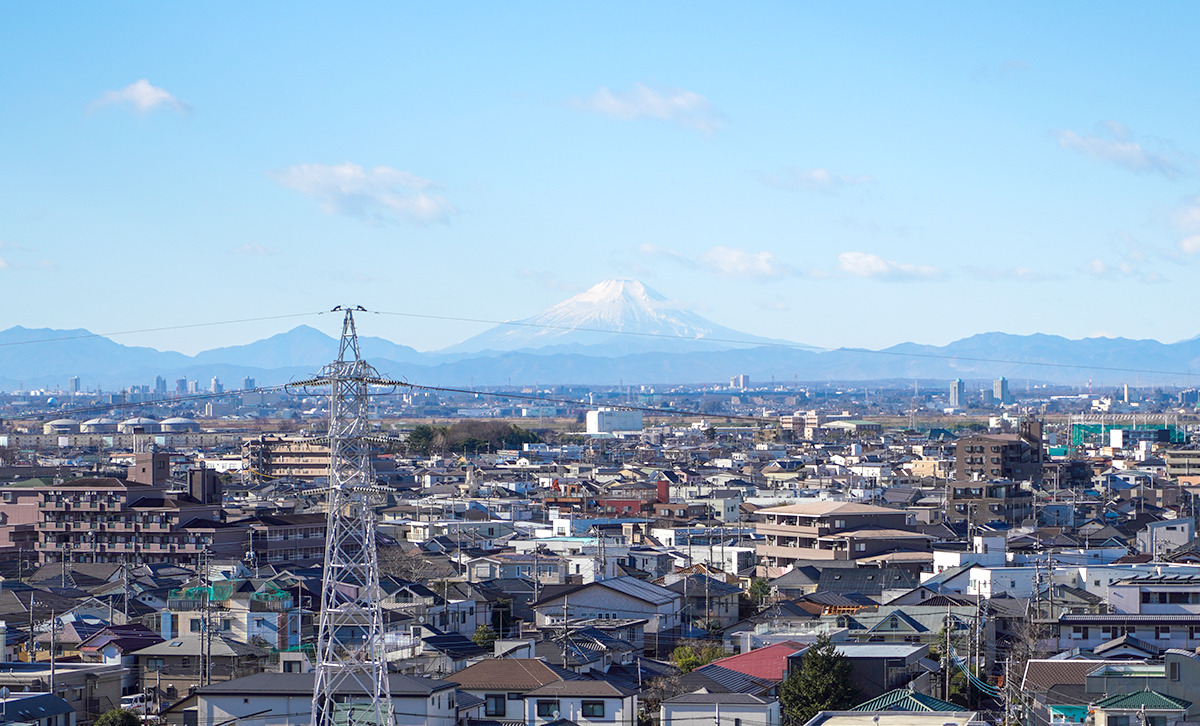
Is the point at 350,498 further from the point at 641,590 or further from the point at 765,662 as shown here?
the point at 641,590

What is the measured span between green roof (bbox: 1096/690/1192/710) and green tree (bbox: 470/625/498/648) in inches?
256

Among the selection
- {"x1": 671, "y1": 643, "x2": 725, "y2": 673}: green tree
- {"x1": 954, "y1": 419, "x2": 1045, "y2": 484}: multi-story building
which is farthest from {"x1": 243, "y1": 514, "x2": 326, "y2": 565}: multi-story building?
{"x1": 954, "y1": 419, "x2": 1045, "y2": 484}: multi-story building

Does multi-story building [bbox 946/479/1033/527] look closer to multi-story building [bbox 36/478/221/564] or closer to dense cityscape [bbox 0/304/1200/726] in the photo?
dense cityscape [bbox 0/304/1200/726]

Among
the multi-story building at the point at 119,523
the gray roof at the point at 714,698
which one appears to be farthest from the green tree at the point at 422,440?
the gray roof at the point at 714,698

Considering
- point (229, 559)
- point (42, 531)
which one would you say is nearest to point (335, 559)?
point (229, 559)

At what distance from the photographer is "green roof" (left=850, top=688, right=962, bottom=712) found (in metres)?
12.8

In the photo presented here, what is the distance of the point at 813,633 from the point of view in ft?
56.5

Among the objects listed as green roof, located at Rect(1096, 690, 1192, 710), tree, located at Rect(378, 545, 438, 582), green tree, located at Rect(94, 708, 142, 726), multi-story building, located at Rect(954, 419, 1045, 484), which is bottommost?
green tree, located at Rect(94, 708, 142, 726)

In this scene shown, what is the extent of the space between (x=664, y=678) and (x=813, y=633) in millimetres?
2602

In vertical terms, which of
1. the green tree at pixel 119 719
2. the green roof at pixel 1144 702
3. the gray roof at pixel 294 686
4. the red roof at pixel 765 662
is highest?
the green roof at pixel 1144 702

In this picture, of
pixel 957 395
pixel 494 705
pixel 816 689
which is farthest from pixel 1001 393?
pixel 494 705

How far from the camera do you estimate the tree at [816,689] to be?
13.6 m

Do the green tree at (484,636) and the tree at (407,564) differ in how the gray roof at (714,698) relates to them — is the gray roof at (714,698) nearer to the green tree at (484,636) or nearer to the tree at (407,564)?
the green tree at (484,636)

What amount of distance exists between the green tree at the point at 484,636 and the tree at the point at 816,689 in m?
4.07
